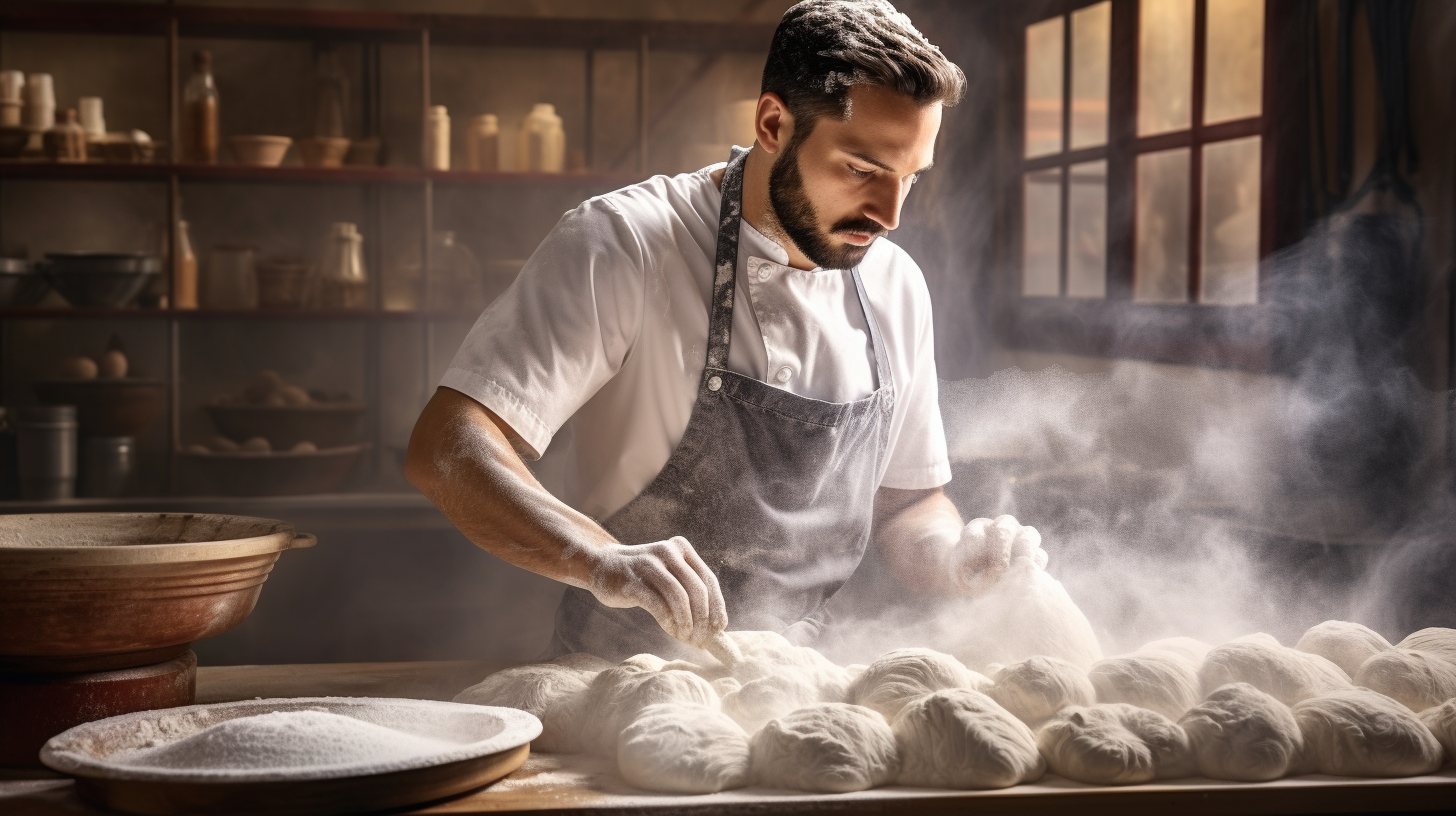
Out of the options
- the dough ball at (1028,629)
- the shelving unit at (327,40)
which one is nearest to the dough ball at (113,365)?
the shelving unit at (327,40)

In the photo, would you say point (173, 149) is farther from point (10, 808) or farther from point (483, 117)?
point (10, 808)

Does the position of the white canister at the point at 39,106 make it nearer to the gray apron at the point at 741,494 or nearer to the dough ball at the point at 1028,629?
the gray apron at the point at 741,494

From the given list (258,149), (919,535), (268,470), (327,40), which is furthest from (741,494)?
(327,40)

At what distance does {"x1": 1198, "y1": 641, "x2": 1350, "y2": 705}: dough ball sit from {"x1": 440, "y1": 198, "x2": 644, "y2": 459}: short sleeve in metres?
0.87

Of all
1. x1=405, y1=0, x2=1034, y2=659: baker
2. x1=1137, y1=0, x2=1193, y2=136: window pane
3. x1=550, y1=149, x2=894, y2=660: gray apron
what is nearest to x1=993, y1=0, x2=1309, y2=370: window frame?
x1=1137, y1=0, x2=1193, y2=136: window pane

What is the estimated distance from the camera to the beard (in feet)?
5.45

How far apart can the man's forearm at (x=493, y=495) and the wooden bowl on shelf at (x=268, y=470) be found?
246cm

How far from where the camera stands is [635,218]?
66.9 inches

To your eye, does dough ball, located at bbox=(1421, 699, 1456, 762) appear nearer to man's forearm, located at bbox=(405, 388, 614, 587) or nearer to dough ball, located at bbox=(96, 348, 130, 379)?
man's forearm, located at bbox=(405, 388, 614, 587)

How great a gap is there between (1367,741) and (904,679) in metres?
0.45

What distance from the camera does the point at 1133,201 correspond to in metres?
3.46

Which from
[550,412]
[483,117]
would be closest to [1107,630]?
[550,412]

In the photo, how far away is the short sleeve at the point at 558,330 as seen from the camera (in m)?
1.54

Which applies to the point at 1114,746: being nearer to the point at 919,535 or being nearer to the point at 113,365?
the point at 919,535
